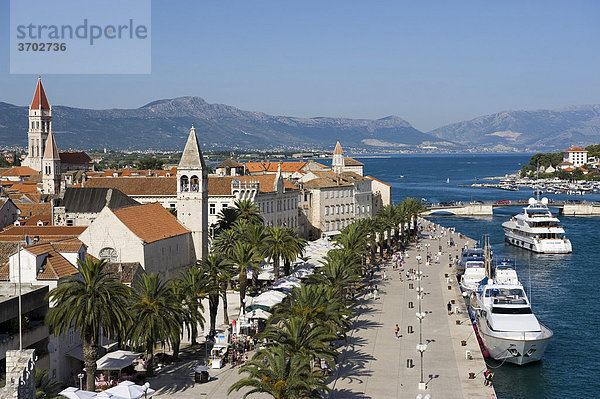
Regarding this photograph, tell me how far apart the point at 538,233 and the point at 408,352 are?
69486mm

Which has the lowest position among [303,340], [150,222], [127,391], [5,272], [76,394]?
[127,391]

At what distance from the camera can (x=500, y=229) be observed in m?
142

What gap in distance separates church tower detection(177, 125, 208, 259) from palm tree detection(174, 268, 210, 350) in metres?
20.9

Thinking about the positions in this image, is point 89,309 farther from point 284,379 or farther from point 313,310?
point 313,310

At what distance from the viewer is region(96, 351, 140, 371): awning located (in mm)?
41219

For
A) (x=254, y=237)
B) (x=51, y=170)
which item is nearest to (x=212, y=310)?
(x=254, y=237)

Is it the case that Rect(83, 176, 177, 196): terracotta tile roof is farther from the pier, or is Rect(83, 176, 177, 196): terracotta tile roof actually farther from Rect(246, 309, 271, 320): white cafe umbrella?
the pier

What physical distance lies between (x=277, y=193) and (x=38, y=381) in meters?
69.9

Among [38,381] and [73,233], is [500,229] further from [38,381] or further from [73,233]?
[38,381]

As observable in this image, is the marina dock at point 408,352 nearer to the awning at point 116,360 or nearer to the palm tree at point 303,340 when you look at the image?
the palm tree at point 303,340

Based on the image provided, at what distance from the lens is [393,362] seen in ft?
153

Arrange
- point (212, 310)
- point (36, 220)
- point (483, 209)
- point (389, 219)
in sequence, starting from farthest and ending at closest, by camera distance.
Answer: point (483, 209) → point (389, 219) → point (36, 220) → point (212, 310)

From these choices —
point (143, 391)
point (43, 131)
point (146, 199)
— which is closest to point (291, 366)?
point (143, 391)

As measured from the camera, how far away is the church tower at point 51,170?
415 feet
